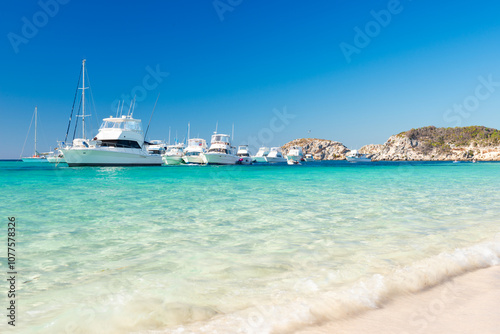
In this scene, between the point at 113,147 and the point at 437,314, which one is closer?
the point at 437,314

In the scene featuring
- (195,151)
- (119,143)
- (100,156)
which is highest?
(119,143)

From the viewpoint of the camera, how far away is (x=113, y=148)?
44.6m

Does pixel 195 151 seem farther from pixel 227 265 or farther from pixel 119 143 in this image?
pixel 227 265

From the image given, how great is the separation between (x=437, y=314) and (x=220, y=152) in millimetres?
60336

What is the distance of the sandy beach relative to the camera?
7.99ft

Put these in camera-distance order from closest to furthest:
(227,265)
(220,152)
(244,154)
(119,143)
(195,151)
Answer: (227,265)
(119,143)
(220,152)
(195,151)
(244,154)

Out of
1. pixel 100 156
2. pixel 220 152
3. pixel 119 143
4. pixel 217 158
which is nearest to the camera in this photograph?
pixel 100 156

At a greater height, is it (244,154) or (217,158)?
(244,154)

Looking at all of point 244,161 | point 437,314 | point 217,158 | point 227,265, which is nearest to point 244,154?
point 244,161

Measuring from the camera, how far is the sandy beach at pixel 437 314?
2.44m

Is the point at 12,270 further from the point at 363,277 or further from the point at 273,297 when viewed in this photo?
the point at 363,277

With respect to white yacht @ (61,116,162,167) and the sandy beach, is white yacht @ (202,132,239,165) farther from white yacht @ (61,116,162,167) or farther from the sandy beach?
the sandy beach

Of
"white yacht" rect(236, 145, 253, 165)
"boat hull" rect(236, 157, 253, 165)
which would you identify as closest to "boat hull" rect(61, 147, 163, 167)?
"boat hull" rect(236, 157, 253, 165)

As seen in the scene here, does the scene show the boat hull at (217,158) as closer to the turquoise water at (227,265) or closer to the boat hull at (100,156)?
the boat hull at (100,156)
